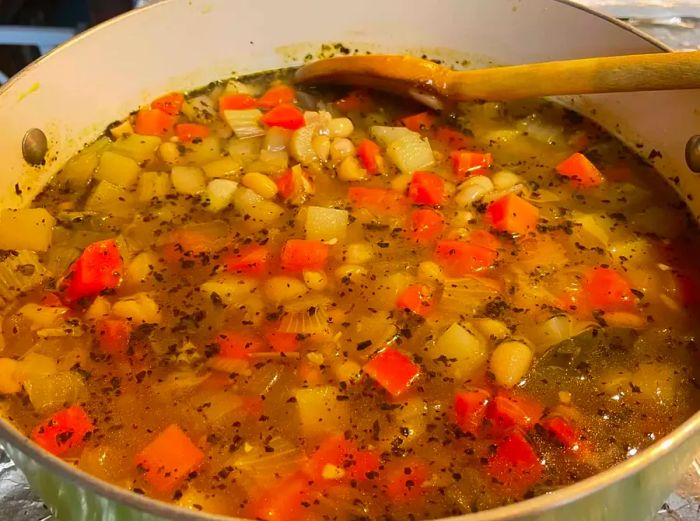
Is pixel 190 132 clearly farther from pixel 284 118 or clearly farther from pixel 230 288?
pixel 230 288

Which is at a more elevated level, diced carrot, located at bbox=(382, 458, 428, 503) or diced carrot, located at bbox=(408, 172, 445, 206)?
diced carrot, located at bbox=(408, 172, 445, 206)

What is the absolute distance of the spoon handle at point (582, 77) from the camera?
5.81ft

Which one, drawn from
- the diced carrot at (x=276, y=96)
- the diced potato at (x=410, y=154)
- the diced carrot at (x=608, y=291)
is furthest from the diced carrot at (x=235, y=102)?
the diced carrot at (x=608, y=291)

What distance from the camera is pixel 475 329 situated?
1.65m

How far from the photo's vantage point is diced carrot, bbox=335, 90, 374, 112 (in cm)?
235

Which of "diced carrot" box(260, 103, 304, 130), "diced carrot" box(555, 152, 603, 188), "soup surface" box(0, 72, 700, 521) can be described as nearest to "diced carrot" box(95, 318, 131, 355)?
"soup surface" box(0, 72, 700, 521)

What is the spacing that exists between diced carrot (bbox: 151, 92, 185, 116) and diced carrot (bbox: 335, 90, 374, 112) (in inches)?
19.0

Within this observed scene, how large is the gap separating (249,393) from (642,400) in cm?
80

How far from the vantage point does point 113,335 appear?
165cm

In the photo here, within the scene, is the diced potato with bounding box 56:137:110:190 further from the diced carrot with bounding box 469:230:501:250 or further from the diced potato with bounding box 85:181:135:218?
the diced carrot with bounding box 469:230:501:250

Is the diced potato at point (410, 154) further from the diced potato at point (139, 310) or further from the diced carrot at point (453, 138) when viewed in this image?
the diced potato at point (139, 310)

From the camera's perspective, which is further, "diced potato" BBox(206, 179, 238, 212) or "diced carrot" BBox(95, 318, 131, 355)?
"diced potato" BBox(206, 179, 238, 212)

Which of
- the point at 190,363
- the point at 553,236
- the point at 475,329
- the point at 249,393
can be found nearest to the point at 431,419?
the point at 475,329

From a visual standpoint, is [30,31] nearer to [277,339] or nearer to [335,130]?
[335,130]
